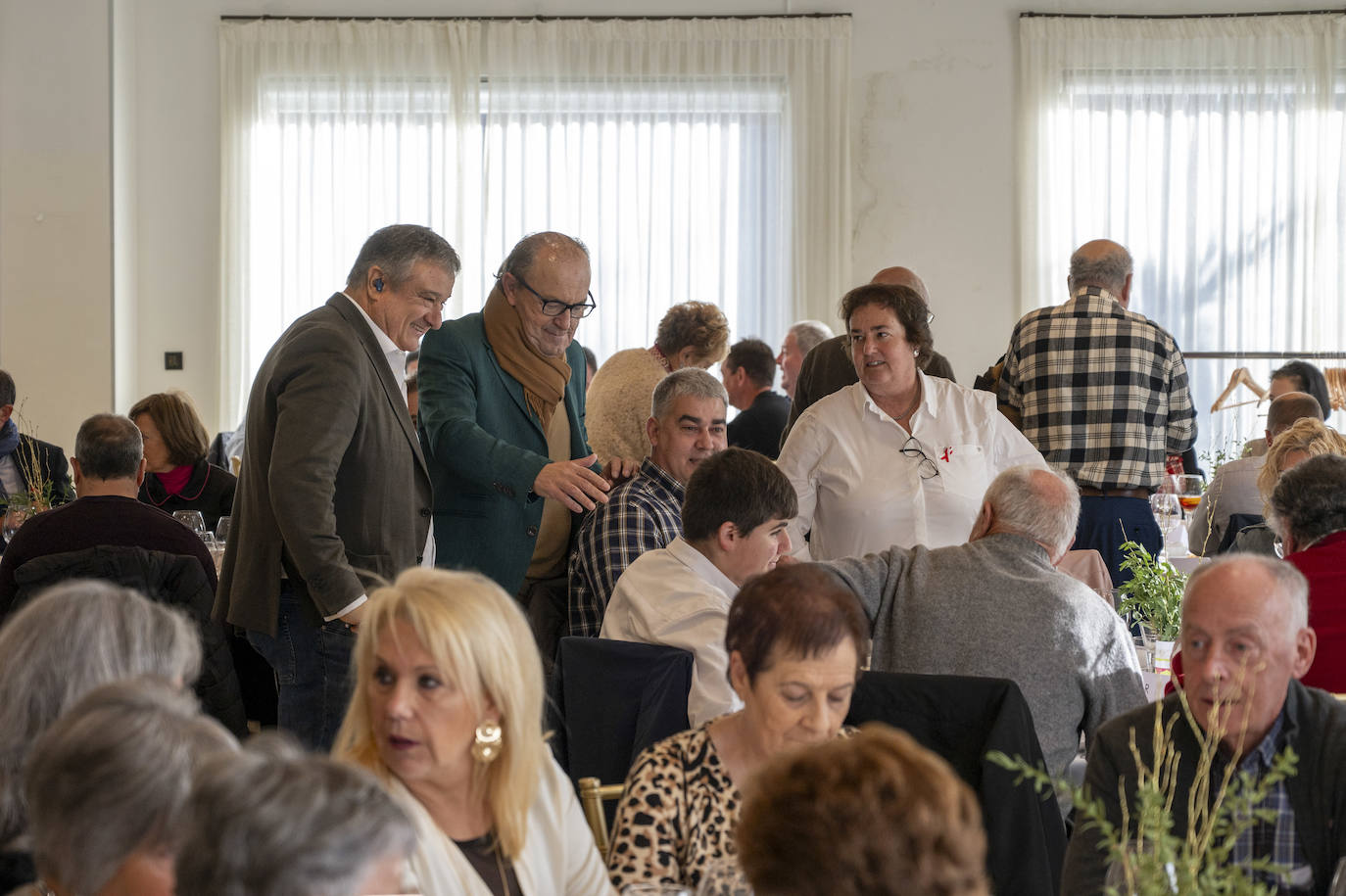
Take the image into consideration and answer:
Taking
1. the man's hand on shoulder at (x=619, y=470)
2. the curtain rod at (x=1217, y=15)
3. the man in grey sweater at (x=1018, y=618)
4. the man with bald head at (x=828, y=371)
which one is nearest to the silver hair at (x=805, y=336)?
the man with bald head at (x=828, y=371)

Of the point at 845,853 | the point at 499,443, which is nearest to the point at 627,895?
the point at 845,853

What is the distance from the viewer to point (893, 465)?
151 inches

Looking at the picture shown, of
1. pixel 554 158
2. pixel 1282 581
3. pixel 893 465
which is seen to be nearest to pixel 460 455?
pixel 893 465

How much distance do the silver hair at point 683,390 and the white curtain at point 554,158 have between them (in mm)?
4643

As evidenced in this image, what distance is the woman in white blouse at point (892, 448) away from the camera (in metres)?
3.79

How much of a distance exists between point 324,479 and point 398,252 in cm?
58

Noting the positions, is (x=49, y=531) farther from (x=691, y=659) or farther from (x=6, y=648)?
(x=6, y=648)

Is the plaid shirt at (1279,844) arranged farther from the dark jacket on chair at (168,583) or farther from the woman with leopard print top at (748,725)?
the dark jacket on chair at (168,583)

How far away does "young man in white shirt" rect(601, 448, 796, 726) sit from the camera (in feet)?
9.39

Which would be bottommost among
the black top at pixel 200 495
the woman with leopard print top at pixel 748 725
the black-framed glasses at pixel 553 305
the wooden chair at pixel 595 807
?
the wooden chair at pixel 595 807

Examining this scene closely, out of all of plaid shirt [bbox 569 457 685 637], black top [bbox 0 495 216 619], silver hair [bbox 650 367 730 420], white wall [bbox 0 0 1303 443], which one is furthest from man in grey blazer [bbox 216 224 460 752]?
white wall [bbox 0 0 1303 443]

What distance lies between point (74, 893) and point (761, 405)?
4.57 meters

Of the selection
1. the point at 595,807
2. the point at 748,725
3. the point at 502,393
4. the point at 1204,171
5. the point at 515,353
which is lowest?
the point at 595,807

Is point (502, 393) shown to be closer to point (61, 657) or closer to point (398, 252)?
point (398, 252)
